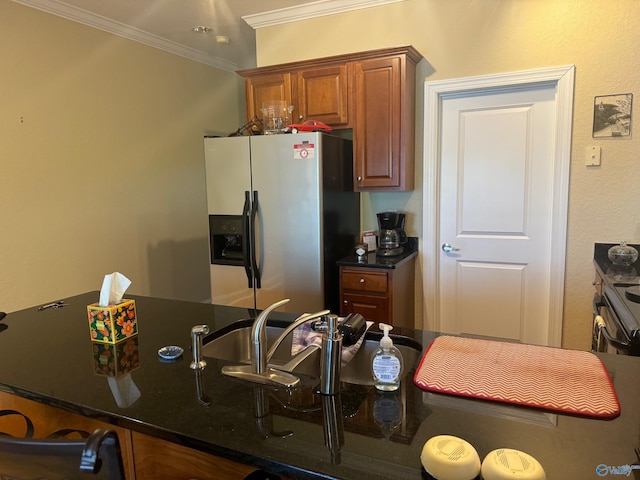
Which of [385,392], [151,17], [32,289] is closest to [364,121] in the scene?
[151,17]

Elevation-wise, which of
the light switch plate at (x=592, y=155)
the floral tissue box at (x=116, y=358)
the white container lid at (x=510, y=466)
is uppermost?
the light switch plate at (x=592, y=155)

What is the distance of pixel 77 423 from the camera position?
1224 mm

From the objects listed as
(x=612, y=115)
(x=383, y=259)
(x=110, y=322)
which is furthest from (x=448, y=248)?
(x=110, y=322)

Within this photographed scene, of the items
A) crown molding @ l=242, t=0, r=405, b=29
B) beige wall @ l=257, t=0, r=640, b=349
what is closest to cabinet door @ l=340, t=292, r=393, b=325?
beige wall @ l=257, t=0, r=640, b=349

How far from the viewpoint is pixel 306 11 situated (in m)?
3.34

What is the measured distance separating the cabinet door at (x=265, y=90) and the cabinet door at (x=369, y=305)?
1.48 meters

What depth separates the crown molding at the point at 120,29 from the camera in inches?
122

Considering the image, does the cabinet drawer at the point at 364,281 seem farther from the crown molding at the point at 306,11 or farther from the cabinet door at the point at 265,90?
the crown molding at the point at 306,11

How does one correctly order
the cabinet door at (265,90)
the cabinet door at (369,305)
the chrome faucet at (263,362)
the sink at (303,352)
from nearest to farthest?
the chrome faucet at (263,362), the sink at (303,352), the cabinet door at (369,305), the cabinet door at (265,90)

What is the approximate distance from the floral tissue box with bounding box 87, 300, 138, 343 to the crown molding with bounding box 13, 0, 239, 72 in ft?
8.47

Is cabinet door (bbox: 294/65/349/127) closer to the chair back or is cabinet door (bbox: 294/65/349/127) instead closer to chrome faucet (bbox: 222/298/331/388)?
chrome faucet (bbox: 222/298/331/388)

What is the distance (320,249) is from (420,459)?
2.14 metres

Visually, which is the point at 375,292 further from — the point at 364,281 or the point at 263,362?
the point at 263,362

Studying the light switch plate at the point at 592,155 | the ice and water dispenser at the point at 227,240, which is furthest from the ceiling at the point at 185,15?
the light switch plate at the point at 592,155
